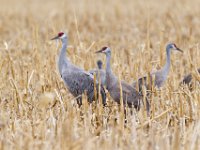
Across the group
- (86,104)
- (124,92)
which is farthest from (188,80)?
(86,104)

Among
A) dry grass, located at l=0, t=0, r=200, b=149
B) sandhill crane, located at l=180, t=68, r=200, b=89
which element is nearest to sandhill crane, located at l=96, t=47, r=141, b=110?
dry grass, located at l=0, t=0, r=200, b=149

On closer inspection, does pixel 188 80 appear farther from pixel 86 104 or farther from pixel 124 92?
pixel 86 104

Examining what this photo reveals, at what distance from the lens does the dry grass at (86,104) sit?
4.30m

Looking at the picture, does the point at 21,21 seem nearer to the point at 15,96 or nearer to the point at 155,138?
the point at 15,96

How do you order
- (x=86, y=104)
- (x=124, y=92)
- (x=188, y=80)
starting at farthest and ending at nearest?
(x=188, y=80) < (x=124, y=92) < (x=86, y=104)

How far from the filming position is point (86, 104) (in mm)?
5371

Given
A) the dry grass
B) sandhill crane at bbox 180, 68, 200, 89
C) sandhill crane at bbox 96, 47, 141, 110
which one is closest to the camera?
the dry grass

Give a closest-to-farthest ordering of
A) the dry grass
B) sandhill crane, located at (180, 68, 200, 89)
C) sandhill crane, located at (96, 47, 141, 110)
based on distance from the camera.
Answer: the dry grass, sandhill crane, located at (96, 47, 141, 110), sandhill crane, located at (180, 68, 200, 89)

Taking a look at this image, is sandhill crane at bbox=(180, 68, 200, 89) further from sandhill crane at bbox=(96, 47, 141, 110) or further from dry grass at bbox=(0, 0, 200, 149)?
sandhill crane at bbox=(96, 47, 141, 110)

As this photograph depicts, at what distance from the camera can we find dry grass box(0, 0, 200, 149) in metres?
4.30

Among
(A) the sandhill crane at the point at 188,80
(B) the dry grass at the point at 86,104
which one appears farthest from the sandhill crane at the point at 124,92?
(A) the sandhill crane at the point at 188,80

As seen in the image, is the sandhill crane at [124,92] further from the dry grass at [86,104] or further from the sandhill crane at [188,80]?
the sandhill crane at [188,80]

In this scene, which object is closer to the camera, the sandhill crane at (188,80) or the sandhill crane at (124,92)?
the sandhill crane at (124,92)

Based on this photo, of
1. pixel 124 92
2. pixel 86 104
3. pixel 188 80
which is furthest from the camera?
pixel 188 80
